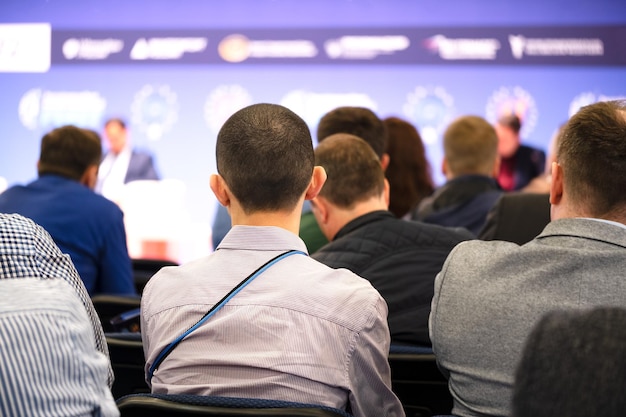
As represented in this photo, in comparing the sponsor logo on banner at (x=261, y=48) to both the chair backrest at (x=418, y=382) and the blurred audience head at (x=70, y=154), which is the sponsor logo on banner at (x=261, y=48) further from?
the chair backrest at (x=418, y=382)

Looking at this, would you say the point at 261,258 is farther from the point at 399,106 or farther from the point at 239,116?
the point at 399,106

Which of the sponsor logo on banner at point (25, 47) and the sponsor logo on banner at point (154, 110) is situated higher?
the sponsor logo on banner at point (25, 47)

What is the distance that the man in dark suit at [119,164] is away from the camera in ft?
24.9

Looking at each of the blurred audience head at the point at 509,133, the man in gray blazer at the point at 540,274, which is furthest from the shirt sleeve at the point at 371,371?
the blurred audience head at the point at 509,133

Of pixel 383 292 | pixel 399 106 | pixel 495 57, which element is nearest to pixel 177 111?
pixel 399 106

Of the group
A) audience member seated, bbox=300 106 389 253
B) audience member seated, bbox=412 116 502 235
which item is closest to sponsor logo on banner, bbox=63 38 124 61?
audience member seated, bbox=412 116 502 235

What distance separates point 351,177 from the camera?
8.91 feet

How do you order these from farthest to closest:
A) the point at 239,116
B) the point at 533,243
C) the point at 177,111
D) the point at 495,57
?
the point at 177,111 < the point at 495,57 < the point at 239,116 < the point at 533,243

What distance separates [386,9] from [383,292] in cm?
563

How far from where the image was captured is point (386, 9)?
7551 millimetres

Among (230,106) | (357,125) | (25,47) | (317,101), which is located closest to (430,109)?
(317,101)

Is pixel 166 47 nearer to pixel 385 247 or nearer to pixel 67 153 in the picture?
pixel 67 153

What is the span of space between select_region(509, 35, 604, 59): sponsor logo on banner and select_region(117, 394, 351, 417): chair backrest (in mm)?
6472

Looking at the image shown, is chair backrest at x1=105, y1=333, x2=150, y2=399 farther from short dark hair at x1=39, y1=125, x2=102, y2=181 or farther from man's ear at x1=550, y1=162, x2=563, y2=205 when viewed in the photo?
short dark hair at x1=39, y1=125, x2=102, y2=181
